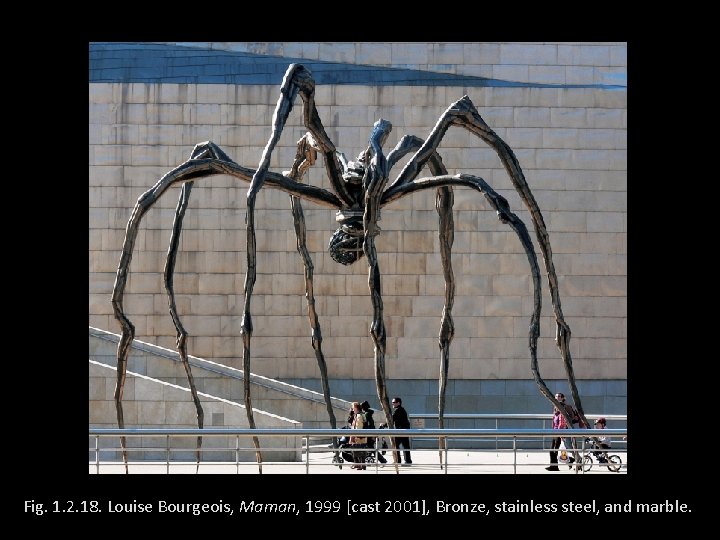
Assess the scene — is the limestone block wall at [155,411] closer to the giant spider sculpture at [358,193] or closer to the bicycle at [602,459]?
the bicycle at [602,459]

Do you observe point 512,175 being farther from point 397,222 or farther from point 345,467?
point 397,222

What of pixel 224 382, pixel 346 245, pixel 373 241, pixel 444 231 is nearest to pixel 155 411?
pixel 224 382

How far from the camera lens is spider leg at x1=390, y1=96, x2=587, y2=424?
17125 millimetres

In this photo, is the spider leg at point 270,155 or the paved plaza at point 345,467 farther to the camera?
the paved plaza at point 345,467

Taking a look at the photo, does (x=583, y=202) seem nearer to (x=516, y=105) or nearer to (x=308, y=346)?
(x=516, y=105)

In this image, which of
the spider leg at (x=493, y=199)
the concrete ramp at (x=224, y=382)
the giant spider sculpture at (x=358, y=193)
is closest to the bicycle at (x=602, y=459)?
the giant spider sculpture at (x=358, y=193)

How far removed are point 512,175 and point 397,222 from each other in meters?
15.2

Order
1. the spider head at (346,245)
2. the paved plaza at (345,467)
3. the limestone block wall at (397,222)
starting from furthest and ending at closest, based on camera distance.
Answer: the limestone block wall at (397,222)
the paved plaza at (345,467)
the spider head at (346,245)

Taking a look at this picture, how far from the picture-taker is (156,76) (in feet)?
108

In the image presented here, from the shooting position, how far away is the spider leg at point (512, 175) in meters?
17.1

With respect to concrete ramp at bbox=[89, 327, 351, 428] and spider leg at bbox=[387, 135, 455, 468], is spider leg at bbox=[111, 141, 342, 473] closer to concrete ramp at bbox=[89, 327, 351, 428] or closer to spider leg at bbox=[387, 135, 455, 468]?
spider leg at bbox=[387, 135, 455, 468]

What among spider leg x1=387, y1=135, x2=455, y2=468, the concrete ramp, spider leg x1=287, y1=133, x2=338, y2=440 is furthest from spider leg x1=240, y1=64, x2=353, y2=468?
the concrete ramp

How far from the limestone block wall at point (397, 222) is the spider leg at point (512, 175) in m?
14.7

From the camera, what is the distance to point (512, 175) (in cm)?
1752
